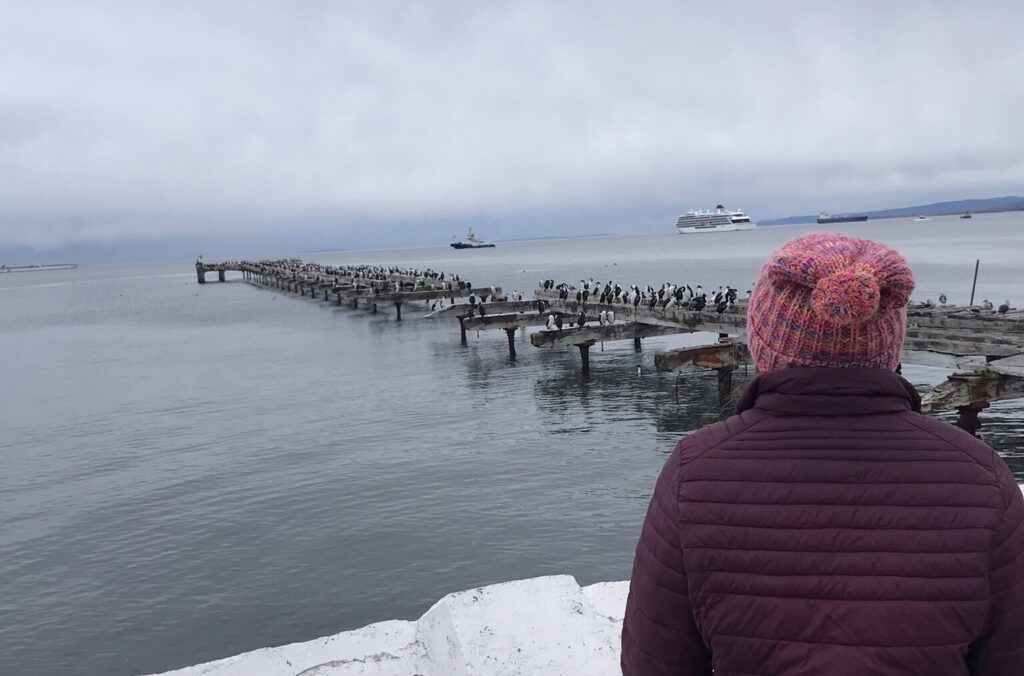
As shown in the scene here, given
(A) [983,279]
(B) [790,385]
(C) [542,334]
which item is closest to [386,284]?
(C) [542,334]

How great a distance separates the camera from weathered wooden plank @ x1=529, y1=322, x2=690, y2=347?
20203 millimetres

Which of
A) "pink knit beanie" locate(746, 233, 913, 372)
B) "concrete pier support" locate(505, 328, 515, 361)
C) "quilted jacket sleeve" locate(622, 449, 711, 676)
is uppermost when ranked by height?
"pink knit beanie" locate(746, 233, 913, 372)

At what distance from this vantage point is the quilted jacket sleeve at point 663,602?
1.58 metres

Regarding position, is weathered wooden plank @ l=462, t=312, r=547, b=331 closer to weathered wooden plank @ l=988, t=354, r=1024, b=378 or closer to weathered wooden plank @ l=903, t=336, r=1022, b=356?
weathered wooden plank @ l=903, t=336, r=1022, b=356

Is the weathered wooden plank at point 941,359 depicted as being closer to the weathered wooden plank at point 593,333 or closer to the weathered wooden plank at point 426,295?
the weathered wooden plank at point 593,333

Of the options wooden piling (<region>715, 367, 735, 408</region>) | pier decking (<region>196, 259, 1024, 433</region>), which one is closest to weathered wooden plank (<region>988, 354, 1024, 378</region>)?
pier decking (<region>196, 259, 1024, 433</region>)

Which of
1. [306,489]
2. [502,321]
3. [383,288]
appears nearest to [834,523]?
[306,489]

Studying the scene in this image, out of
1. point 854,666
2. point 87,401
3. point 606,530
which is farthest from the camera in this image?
point 87,401

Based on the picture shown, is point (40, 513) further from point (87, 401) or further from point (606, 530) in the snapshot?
point (87, 401)

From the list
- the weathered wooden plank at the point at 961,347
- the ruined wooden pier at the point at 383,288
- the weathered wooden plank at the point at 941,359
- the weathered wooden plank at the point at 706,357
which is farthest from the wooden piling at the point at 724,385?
the ruined wooden pier at the point at 383,288

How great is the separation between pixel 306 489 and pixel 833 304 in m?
11.7

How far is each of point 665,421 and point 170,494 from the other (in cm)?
892

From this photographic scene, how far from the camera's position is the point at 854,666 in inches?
57.0

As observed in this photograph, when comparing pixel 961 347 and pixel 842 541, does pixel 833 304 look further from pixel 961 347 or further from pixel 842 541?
pixel 961 347
